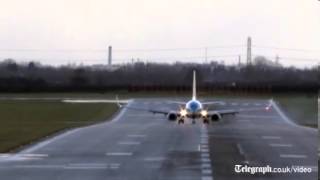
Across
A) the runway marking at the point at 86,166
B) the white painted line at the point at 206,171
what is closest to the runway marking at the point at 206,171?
the white painted line at the point at 206,171

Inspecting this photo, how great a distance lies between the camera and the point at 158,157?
30.0 metres

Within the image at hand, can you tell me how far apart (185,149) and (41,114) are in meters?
37.8

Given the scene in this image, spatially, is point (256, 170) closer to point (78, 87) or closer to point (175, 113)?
point (175, 113)

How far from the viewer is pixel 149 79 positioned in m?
152

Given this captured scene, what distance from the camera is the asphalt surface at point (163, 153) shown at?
24.1 m

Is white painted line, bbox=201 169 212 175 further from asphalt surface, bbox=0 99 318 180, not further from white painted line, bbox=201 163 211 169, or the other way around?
white painted line, bbox=201 163 211 169

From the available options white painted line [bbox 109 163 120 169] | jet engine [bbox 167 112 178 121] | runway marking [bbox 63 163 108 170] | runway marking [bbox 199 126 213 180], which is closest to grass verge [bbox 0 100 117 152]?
jet engine [bbox 167 112 178 121]

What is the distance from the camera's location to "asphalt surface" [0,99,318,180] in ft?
79.0

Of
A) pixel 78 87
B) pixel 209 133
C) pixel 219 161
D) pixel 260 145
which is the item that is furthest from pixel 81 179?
pixel 78 87

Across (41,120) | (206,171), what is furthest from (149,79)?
(206,171)

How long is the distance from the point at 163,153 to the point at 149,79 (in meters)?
121

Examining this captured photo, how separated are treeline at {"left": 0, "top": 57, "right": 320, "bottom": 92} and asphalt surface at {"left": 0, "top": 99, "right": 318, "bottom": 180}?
58939mm

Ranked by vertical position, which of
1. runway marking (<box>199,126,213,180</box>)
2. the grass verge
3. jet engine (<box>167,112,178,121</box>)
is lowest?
the grass verge

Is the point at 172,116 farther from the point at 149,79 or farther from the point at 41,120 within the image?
the point at 149,79
